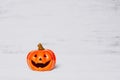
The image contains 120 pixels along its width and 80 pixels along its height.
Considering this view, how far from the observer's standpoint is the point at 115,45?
248cm

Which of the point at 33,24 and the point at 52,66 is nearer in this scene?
the point at 52,66

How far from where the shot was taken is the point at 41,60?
5.86 feet

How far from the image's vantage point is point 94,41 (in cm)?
251

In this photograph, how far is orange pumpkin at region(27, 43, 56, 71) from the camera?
70.5 inches

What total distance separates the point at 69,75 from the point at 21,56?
61cm

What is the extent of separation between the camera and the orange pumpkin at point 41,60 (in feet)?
5.88

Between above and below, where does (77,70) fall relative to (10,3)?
below

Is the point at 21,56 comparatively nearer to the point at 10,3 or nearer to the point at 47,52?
the point at 47,52

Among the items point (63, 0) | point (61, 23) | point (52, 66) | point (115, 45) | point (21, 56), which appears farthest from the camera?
point (63, 0)

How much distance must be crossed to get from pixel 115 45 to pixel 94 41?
0.16 metres

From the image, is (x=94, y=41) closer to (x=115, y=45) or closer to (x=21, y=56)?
(x=115, y=45)

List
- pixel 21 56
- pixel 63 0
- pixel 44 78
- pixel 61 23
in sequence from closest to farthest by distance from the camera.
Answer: pixel 44 78 < pixel 21 56 < pixel 61 23 < pixel 63 0

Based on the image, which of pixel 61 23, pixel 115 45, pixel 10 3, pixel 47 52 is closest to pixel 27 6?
pixel 10 3

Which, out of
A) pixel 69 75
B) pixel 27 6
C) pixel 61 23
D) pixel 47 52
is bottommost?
pixel 69 75
